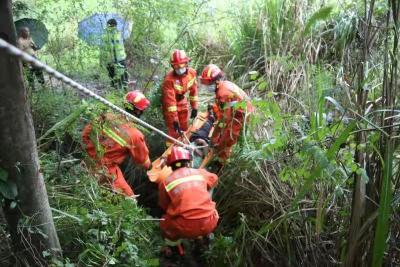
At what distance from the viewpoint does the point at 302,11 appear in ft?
22.6

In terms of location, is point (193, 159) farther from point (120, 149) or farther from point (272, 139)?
point (272, 139)

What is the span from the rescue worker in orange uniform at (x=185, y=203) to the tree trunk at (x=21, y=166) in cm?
149

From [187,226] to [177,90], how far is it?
2369 millimetres

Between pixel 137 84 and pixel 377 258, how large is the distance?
5074 millimetres

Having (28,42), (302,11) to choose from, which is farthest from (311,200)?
(302,11)

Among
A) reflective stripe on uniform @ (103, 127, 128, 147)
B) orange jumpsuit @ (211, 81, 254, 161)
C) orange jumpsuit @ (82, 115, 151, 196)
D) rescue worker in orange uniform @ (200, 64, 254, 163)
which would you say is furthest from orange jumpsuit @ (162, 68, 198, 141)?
reflective stripe on uniform @ (103, 127, 128, 147)

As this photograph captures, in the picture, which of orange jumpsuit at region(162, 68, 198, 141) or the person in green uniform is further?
orange jumpsuit at region(162, 68, 198, 141)

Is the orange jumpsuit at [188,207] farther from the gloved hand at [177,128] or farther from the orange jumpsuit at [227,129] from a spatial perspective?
the gloved hand at [177,128]

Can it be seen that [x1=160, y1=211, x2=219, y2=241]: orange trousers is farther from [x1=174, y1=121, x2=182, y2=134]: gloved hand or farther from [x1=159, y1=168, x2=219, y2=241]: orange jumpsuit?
[x1=174, y1=121, x2=182, y2=134]: gloved hand

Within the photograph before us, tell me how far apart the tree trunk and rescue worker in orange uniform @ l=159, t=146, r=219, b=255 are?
149 centimetres

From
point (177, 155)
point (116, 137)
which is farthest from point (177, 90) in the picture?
point (177, 155)

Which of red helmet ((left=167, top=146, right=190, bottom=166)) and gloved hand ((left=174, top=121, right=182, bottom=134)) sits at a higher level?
red helmet ((left=167, top=146, right=190, bottom=166))

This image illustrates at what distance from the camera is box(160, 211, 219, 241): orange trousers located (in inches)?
160

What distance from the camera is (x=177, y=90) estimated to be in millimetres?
5992
